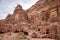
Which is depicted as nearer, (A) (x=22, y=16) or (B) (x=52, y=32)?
(B) (x=52, y=32)

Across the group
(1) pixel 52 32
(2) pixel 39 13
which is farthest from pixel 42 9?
(1) pixel 52 32

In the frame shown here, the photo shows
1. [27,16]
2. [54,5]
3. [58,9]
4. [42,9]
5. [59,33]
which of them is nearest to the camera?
[59,33]

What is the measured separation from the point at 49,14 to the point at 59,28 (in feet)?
98.2

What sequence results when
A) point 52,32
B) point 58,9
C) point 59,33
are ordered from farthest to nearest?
point 58,9 → point 52,32 → point 59,33

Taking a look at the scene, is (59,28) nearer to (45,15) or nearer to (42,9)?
(45,15)

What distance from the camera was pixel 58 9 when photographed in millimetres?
42125

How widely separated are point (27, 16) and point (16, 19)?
4370 mm

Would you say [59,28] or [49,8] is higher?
[49,8]

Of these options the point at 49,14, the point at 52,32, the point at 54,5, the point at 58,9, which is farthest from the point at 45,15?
the point at 52,32

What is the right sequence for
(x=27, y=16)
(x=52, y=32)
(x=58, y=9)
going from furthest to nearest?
(x=27, y=16) → (x=58, y=9) → (x=52, y=32)

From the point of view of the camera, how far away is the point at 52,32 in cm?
2106

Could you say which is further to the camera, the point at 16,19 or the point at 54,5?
the point at 16,19

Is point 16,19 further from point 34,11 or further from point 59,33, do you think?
point 59,33

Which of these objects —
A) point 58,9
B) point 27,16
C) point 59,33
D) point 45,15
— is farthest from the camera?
point 27,16
